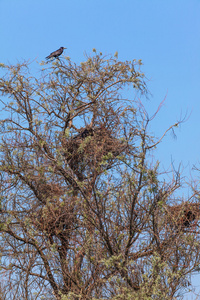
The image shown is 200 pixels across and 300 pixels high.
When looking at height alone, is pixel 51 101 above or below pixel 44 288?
above

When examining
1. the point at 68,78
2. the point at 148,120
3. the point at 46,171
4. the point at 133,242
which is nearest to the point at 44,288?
the point at 133,242

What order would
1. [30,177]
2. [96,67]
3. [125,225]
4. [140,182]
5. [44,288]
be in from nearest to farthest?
[140,182] → [125,225] → [44,288] → [30,177] → [96,67]

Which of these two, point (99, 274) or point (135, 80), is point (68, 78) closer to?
point (135, 80)

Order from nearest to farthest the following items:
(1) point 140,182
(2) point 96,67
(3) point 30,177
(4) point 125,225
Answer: (1) point 140,182 < (4) point 125,225 < (3) point 30,177 < (2) point 96,67

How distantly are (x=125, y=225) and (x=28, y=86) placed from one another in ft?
17.0

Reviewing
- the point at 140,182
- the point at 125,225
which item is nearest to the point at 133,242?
the point at 125,225

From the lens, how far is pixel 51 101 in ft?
37.0

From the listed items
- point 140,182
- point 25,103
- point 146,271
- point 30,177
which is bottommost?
point 146,271

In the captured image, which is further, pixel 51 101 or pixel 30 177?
pixel 51 101

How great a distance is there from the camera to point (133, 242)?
7031 millimetres

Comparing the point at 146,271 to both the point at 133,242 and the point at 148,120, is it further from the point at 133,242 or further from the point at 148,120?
the point at 148,120

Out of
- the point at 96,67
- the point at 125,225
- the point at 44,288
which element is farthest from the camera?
the point at 96,67

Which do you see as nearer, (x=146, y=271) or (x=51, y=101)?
(x=146, y=271)

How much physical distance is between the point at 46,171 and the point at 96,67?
2.99m
